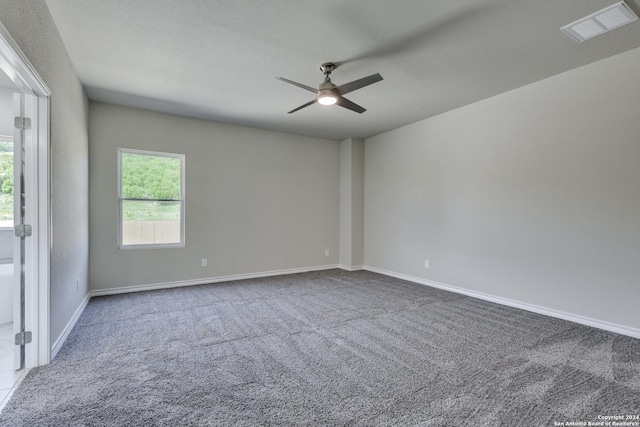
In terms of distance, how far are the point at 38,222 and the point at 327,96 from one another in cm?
265

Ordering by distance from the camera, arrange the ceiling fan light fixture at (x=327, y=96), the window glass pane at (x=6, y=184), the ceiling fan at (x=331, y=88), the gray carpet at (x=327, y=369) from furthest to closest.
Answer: the window glass pane at (x=6, y=184) → the ceiling fan light fixture at (x=327, y=96) → the ceiling fan at (x=331, y=88) → the gray carpet at (x=327, y=369)

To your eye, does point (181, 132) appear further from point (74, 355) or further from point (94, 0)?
point (74, 355)

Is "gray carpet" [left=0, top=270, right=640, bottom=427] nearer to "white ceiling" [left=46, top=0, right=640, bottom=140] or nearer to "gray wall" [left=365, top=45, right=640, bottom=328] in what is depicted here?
"gray wall" [left=365, top=45, right=640, bottom=328]

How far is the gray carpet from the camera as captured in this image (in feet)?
6.08

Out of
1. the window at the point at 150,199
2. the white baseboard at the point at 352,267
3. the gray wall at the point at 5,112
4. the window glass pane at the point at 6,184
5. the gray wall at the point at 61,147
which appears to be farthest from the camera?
the white baseboard at the point at 352,267

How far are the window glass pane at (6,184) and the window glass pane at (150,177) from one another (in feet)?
3.98

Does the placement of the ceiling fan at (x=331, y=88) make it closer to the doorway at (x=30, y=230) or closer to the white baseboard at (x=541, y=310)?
the doorway at (x=30, y=230)

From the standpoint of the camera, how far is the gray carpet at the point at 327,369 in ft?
6.08

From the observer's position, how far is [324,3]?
2.34 meters

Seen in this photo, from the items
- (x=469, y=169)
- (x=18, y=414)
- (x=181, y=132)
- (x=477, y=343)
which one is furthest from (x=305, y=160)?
(x=18, y=414)

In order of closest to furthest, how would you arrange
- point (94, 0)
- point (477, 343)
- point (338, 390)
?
1. point (338, 390)
2. point (94, 0)
3. point (477, 343)

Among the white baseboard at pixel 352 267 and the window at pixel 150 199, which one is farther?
the white baseboard at pixel 352 267

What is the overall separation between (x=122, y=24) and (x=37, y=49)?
69 centimetres

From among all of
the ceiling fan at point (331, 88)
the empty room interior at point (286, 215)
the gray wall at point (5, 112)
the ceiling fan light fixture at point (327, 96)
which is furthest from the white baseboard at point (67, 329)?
the ceiling fan light fixture at point (327, 96)
